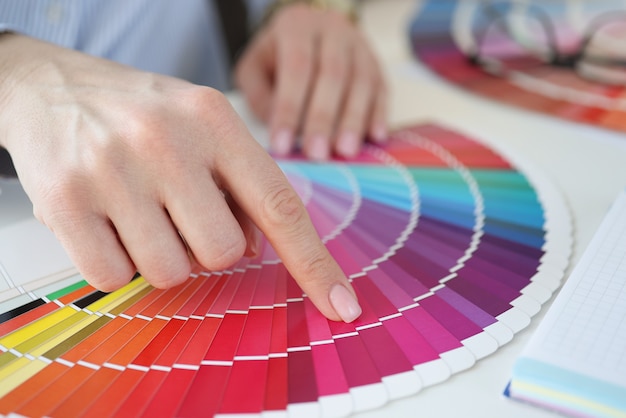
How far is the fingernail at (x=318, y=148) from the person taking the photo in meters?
1.02

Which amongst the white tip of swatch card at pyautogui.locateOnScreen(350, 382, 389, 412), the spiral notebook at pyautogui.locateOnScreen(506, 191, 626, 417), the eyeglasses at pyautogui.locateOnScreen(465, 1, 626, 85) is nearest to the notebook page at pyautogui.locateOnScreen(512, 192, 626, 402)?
the spiral notebook at pyautogui.locateOnScreen(506, 191, 626, 417)

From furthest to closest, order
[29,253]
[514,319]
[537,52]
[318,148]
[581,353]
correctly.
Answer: [537,52]
[318,148]
[29,253]
[514,319]
[581,353]

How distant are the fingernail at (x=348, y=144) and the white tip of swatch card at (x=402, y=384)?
1.72ft

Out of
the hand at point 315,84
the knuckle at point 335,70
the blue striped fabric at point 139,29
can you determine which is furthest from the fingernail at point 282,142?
the blue striped fabric at point 139,29

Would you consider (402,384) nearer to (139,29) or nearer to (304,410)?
(304,410)

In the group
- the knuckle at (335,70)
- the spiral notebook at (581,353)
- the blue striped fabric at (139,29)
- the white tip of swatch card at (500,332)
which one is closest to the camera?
the spiral notebook at (581,353)

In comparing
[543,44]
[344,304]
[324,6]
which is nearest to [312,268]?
[344,304]

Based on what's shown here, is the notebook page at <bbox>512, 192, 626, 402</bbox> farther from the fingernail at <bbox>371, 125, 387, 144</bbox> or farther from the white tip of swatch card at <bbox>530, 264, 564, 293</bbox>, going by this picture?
the fingernail at <bbox>371, 125, 387, 144</bbox>

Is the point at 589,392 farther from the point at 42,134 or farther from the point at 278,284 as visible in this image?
the point at 42,134

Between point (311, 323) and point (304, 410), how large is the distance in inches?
4.6

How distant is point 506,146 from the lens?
3.36 feet

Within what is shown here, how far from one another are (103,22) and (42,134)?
1.68ft

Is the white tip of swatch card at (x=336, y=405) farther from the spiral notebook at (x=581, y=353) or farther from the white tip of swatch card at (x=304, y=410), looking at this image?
the spiral notebook at (x=581, y=353)

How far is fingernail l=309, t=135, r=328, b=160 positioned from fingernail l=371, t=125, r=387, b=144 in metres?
0.10
